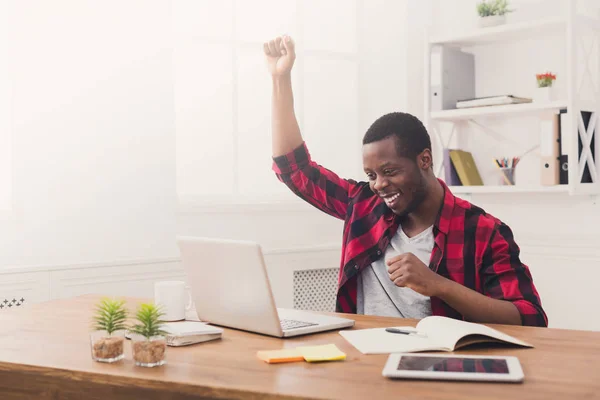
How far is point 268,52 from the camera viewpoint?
225 cm

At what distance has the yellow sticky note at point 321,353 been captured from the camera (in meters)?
1.36

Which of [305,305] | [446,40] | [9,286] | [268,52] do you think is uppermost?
[446,40]

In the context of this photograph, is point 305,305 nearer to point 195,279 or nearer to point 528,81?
point 528,81

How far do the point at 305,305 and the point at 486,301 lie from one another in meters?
2.00

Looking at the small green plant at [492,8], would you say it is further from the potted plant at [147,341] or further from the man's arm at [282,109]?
the potted plant at [147,341]

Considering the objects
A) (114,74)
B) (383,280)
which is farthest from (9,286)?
(383,280)

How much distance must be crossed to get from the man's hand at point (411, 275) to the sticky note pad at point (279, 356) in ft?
1.28

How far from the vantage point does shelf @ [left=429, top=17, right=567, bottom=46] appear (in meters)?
3.18

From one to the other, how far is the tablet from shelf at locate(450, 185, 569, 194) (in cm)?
198

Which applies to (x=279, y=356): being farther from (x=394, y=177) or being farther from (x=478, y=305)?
(x=394, y=177)

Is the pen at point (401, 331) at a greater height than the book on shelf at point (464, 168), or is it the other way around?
the book on shelf at point (464, 168)

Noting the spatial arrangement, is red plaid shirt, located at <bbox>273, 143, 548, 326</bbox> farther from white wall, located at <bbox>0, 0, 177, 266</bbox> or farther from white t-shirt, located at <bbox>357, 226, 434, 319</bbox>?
white wall, located at <bbox>0, 0, 177, 266</bbox>

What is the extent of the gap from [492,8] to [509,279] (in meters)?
1.92

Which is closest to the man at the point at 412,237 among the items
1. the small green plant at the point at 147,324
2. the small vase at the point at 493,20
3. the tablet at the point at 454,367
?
the tablet at the point at 454,367
